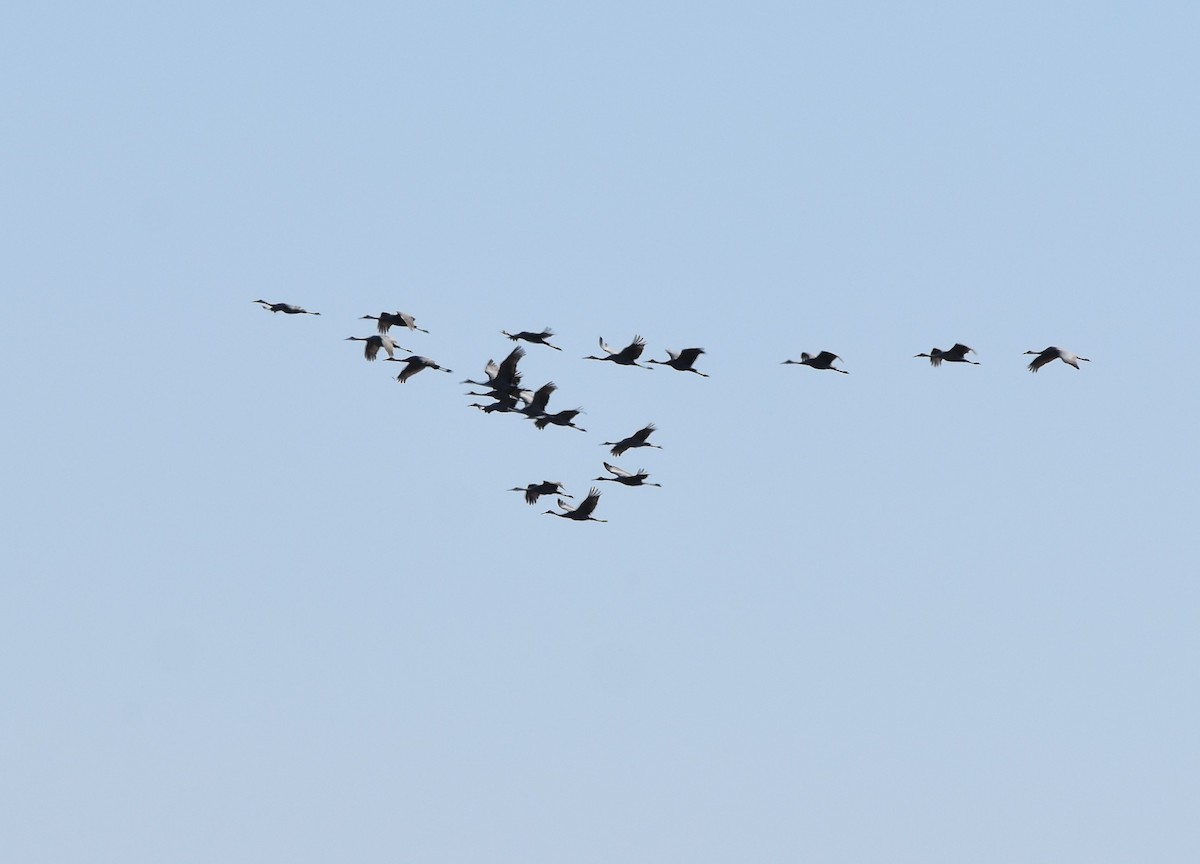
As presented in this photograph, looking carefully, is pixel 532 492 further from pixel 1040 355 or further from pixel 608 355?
pixel 1040 355

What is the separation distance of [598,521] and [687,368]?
514 cm

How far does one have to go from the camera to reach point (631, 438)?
45594 mm

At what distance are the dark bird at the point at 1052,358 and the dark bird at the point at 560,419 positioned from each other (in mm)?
13014

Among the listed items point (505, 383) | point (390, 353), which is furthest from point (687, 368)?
point (390, 353)

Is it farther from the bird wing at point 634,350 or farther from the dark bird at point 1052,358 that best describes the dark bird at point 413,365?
the dark bird at point 1052,358

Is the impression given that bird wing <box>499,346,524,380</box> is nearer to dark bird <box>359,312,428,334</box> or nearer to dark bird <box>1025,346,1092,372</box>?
dark bird <box>359,312,428,334</box>

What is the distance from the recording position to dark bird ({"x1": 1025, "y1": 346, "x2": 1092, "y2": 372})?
142ft

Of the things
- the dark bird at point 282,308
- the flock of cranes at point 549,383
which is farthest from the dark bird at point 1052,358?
the dark bird at point 282,308

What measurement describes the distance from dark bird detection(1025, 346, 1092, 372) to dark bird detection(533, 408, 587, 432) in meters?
13.0

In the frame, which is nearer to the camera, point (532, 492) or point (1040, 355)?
point (1040, 355)

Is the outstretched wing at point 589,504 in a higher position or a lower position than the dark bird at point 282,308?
Result: lower

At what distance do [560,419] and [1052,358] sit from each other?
46.1 feet

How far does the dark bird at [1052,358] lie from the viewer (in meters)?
43.4

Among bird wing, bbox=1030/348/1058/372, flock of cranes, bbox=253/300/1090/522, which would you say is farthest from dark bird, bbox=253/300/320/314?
bird wing, bbox=1030/348/1058/372
